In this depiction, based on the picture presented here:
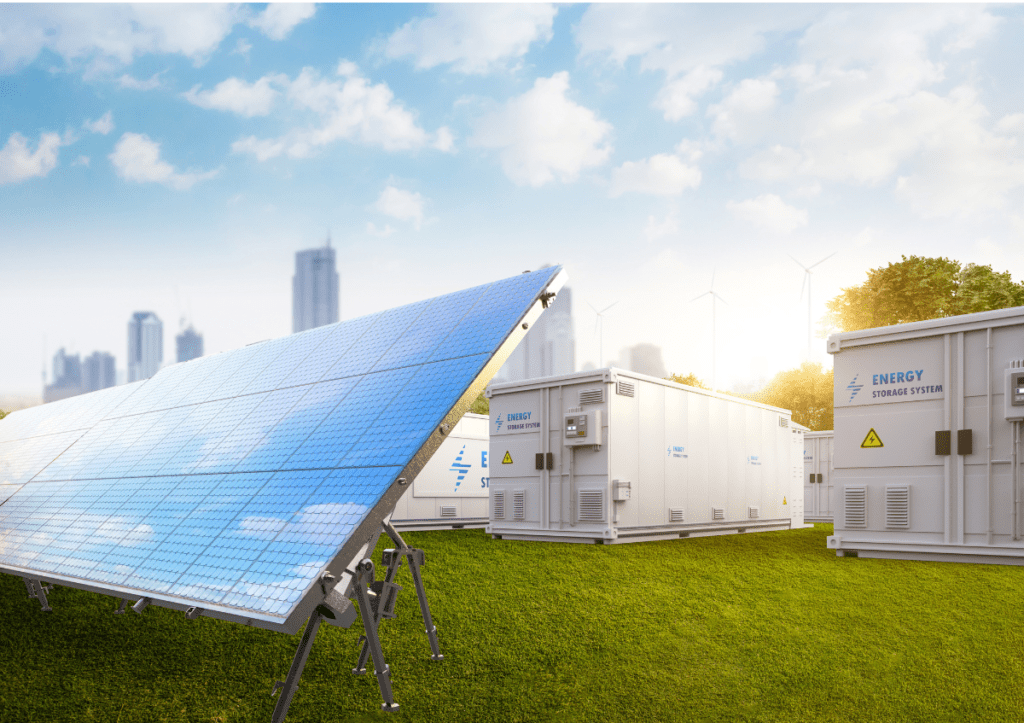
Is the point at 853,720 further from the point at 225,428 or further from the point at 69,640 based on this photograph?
the point at 69,640

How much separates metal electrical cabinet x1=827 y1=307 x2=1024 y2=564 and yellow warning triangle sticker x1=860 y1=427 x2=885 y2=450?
0.04 ft

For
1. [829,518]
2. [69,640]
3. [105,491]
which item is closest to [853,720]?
[105,491]

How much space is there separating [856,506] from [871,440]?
3.29ft

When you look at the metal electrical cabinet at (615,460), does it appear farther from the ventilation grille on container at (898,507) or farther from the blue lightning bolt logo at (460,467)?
the ventilation grille on container at (898,507)

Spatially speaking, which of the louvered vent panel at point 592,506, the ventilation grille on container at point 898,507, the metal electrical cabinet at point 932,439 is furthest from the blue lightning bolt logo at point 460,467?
the ventilation grille on container at point 898,507

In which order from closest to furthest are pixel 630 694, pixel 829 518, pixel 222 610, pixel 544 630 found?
pixel 222 610
pixel 630 694
pixel 544 630
pixel 829 518

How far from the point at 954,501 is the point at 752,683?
587 centimetres

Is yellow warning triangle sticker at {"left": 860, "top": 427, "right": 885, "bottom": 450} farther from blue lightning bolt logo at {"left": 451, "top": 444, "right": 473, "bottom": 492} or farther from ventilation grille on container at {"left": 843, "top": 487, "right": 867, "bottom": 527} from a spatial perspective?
blue lightning bolt logo at {"left": 451, "top": 444, "right": 473, "bottom": 492}

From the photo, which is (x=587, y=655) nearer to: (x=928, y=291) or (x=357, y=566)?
(x=357, y=566)

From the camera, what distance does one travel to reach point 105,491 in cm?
572

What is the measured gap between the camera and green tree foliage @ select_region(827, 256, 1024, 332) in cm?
3734

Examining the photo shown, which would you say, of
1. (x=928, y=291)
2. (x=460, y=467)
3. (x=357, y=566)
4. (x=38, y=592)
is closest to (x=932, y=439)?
(x=357, y=566)

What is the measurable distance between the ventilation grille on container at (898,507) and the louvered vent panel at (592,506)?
15.2 ft

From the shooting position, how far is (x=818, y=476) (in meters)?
21.9
